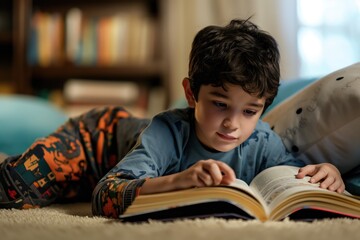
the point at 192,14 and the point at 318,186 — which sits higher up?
the point at 192,14

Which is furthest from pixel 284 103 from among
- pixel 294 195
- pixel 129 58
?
pixel 129 58

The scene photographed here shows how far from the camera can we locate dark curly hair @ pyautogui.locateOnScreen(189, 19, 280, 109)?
98 centimetres

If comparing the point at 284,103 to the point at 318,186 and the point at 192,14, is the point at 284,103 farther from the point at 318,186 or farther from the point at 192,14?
the point at 192,14

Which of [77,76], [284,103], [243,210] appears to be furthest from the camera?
[77,76]

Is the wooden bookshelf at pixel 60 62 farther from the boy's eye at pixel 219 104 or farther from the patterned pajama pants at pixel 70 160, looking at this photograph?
the boy's eye at pixel 219 104

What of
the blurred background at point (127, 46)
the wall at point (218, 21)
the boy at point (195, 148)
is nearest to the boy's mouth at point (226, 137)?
the boy at point (195, 148)

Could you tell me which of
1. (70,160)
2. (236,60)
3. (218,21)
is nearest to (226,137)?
(236,60)

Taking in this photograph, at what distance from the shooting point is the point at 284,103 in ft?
4.33

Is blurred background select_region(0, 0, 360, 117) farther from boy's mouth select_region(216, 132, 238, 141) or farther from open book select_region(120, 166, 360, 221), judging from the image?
open book select_region(120, 166, 360, 221)

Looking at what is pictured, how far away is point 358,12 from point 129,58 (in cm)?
126

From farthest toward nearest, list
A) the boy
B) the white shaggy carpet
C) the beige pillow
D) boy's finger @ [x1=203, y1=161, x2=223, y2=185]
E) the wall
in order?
the wall → the beige pillow → the boy → boy's finger @ [x1=203, y1=161, x2=223, y2=185] → the white shaggy carpet

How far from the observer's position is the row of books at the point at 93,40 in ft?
9.32

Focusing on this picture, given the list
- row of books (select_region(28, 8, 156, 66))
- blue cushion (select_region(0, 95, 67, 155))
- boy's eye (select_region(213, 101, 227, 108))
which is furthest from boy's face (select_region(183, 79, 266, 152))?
row of books (select_region(28, 8, 156, 66))

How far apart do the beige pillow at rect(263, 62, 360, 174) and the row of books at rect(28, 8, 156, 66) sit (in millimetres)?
1731
